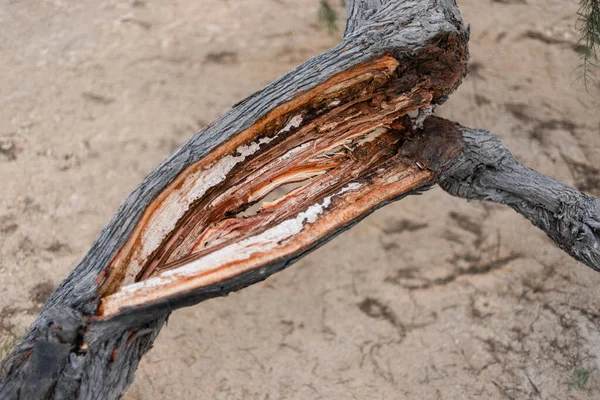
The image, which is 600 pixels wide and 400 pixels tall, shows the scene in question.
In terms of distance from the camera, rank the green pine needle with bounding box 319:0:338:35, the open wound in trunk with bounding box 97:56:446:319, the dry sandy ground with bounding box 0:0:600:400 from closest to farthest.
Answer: the open wound in trunk with bounding box 97:56:446:319 < the dry sandy ground with bounding box 0:0:600:400 < the green pine needle with bounding box 319:0:338:35

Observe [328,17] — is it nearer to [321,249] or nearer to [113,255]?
[321,249]

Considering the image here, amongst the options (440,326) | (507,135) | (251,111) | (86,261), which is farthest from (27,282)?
(507,135)

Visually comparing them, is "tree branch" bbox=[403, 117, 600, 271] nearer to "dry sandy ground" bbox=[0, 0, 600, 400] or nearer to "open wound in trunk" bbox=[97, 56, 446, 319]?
"open wound in trunk" bbox=[97, 56, 446, 319]

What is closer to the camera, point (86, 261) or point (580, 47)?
point (86, 261)

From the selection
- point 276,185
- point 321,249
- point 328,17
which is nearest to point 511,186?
point 276,185

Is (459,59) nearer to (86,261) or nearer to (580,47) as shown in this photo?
(86,261)

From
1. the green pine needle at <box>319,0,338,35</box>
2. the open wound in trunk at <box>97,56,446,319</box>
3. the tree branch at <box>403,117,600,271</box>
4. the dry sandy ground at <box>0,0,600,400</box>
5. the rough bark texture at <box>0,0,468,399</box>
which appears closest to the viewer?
the rough bark texture at <box>0,0,468,399</box>

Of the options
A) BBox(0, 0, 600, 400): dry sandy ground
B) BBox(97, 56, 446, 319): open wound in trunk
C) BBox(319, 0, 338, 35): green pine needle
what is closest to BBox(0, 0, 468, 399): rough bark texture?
BBox(97, 56, 446, 319): open wound in trunk
